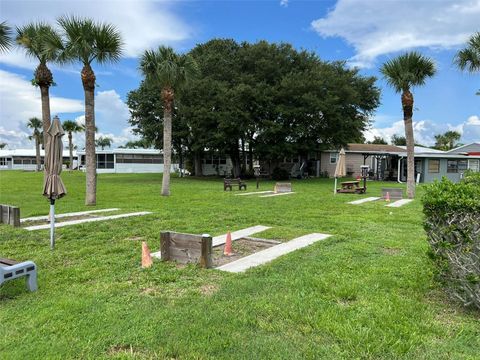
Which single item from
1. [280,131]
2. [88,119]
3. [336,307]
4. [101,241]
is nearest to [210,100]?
[280,131]

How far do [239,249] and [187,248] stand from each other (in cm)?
131

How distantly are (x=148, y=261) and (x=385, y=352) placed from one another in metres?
3.19

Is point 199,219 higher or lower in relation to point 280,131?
lower

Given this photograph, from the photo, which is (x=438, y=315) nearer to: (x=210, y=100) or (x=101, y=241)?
(x=101, y=241)

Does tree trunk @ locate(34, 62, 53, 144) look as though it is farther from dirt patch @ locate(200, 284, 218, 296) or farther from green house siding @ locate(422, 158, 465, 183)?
green house siding @ locate(422, 158, 465, 183)

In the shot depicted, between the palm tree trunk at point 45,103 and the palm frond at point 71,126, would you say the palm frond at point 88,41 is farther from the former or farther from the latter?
the palm frond at point 71,126

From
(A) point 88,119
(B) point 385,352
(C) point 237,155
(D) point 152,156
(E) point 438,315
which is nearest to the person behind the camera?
(B) point 385,352

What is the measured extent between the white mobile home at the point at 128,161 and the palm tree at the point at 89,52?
33.7 meters

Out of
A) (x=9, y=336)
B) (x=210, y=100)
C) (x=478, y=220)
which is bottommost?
(x=9, y=336)

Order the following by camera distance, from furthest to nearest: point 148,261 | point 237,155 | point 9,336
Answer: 1. point 237,155
2. point 148,261
3. point 9,336

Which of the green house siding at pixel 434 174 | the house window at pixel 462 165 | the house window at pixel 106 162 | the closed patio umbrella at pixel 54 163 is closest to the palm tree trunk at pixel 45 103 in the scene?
the closed patio umbrella at pixel 54 163

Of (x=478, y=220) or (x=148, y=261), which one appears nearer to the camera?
(x=478, y=220)

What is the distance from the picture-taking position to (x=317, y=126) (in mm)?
26031

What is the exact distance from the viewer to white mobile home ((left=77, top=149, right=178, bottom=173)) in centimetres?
4628
